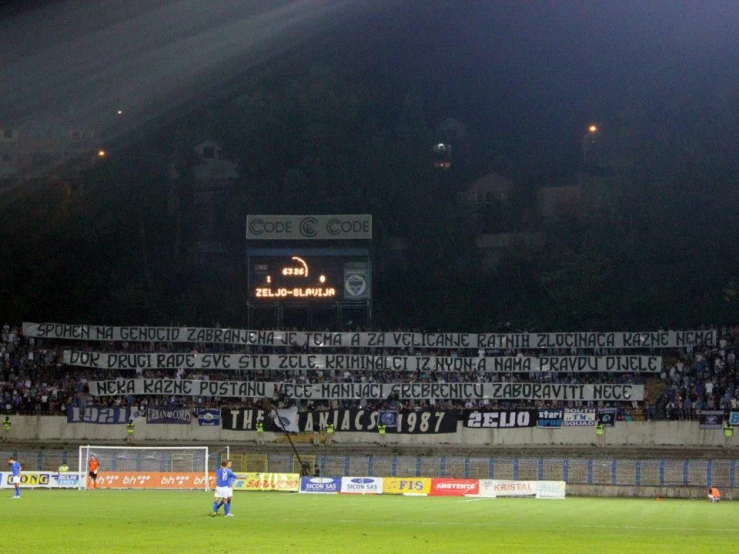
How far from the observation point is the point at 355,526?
26.5 metres

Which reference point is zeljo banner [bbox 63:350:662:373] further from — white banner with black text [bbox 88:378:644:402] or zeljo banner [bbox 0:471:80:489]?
zeljo banner [bbox 0:471:80:489]

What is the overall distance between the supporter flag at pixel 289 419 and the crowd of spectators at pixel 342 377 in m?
1.42

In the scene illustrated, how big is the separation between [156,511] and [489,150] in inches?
2777

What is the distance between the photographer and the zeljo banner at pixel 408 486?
45.6 metres

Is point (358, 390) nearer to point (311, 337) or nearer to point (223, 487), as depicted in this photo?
point (311, 337)

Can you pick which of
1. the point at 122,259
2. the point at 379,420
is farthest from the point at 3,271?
the point at 379,420

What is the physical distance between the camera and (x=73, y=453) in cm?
5247

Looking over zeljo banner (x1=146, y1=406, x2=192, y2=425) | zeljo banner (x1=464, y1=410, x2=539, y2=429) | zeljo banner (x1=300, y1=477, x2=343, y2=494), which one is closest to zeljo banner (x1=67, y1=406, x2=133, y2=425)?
zeljo banner (x1=146, y1=406, x2=192, y2=425)

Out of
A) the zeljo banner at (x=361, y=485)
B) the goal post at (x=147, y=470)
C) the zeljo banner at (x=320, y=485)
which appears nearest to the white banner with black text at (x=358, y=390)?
the goal post at (x=147, y=470)

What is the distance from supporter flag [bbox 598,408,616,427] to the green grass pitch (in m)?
13.3

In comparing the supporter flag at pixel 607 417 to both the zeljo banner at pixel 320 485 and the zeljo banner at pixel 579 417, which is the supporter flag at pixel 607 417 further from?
the zeljo banner at pixel 320 485

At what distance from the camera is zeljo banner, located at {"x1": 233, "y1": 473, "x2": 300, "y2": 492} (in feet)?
153

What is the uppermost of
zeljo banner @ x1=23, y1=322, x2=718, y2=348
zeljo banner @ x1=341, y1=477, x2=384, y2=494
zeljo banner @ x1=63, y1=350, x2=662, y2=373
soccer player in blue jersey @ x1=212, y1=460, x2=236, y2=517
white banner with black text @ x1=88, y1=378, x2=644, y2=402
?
zeljo banner @ x1=23, y1=322, x2=718, y2=348

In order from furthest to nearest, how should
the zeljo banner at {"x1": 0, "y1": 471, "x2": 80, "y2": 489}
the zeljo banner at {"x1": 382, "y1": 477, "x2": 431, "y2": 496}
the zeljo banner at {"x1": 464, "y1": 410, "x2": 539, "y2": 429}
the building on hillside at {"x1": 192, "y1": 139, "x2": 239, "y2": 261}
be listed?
the building on hillside at {"x1": 192, "y1": 139, "x2": 239, "y2": 261} → the zeljo banner at {"x1": 464, "y1": 410, "x2": 539, "y2": 429} → the zeljo banner at {"x1": 0, "y1": 471, "x2": 80, "y2": 489} → the zeljo banner at {"x1": 382, "y1": 477, "x2": 431, "y2": 496}
